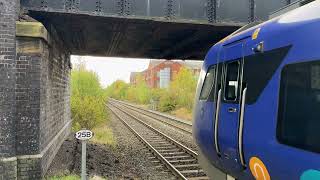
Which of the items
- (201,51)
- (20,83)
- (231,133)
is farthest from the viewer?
(201,51)

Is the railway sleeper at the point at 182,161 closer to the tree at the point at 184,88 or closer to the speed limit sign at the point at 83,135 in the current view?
the speed limit sign at the point at 83,135

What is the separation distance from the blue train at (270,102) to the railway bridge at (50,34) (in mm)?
4540

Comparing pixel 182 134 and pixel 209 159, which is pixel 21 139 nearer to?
pixel 209 159

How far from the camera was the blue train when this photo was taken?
171 inches

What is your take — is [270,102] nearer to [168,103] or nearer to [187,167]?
[187,167]

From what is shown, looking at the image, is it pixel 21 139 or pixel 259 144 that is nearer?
pixel 259 144

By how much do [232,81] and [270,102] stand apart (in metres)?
1.51

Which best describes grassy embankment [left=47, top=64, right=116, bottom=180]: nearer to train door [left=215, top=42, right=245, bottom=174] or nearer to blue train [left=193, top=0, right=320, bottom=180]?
train door [left=215, top=42, right=245, bottom=174]

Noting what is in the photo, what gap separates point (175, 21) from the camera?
37.7 ft

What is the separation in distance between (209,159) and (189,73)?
134 ft

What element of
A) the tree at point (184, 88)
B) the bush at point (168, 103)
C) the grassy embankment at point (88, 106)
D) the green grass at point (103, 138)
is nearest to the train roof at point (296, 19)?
the green grass at point (103, 138)

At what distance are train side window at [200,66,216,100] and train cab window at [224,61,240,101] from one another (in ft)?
2.71

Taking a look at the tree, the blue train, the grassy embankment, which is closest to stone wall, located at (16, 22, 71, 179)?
the blue train

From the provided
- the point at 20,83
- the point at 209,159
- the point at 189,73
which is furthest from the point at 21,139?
the point at 189,73
